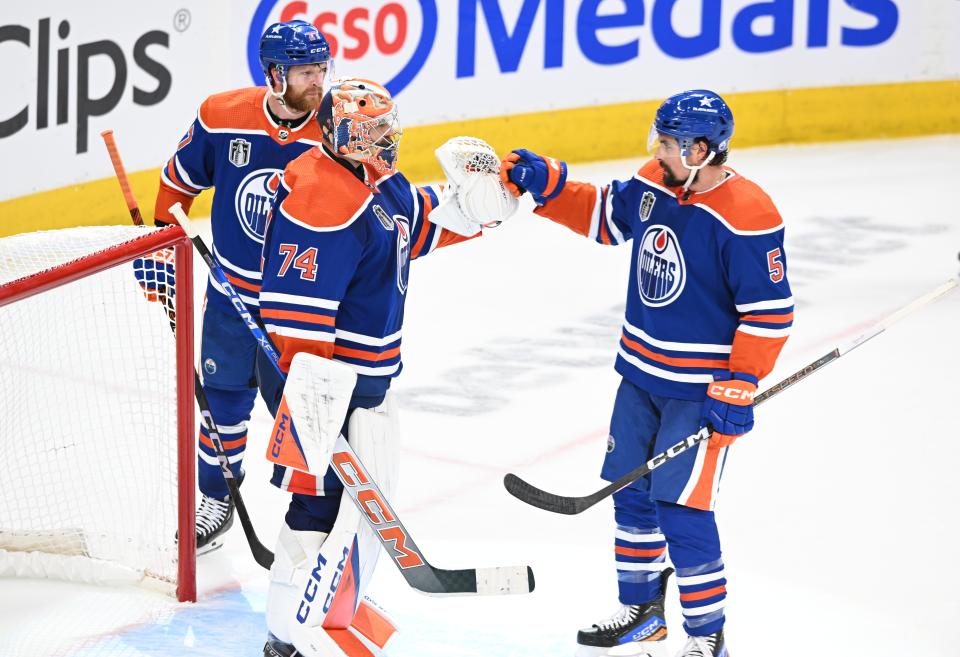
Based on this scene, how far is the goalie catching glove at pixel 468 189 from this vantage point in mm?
2857

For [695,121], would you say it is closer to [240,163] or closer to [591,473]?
[240,163]

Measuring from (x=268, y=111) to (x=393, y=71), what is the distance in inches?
130

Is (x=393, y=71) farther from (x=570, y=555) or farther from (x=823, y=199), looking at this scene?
(x=570, y=555)

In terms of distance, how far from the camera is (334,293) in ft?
8.43

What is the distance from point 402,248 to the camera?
2717 mm

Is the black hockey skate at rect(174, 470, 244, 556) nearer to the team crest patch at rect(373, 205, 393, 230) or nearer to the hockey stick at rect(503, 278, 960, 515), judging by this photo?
the hockey stick at rect(503, 278, 960, 515)

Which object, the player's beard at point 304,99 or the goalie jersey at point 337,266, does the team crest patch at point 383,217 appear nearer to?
the goalie jersey at point 337,266

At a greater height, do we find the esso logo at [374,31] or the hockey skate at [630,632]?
the esso logo at [374,31]

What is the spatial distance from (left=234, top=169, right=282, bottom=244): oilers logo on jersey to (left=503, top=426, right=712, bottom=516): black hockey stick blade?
0.84 metres

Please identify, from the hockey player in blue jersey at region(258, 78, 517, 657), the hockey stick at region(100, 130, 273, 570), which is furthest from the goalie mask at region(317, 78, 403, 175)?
the hockey stick at region(100, 130, 273, 570)

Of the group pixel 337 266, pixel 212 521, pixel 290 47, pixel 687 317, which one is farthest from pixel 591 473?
pixel 337 266

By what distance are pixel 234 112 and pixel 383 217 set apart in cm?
80

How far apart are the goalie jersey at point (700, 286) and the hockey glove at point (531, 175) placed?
0.49 ft

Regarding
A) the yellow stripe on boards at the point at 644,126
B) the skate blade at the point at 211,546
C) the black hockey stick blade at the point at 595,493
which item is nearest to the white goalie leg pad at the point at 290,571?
the black hockey stick blade at the point at 595,493
